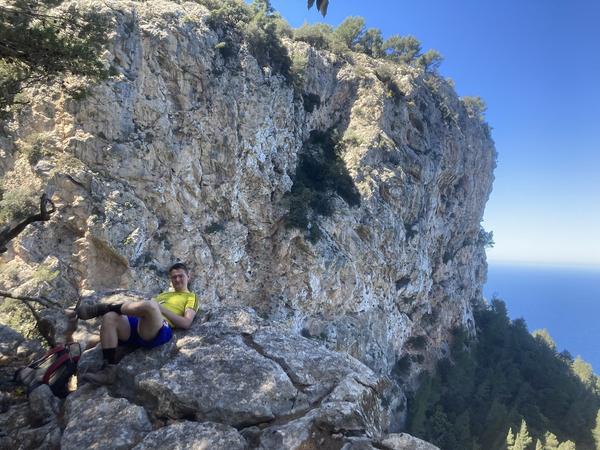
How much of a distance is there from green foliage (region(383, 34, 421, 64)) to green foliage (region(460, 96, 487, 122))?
11679 mm

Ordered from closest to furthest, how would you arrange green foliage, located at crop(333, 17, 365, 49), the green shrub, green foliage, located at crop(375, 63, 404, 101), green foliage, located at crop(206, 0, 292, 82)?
the green shrub → green foliage, located at crop(206, 0, 292, 82) → green foliage, located at crop(375, 63, 404, 101) → green foliage, located at crop(333, 17, 365, 49)

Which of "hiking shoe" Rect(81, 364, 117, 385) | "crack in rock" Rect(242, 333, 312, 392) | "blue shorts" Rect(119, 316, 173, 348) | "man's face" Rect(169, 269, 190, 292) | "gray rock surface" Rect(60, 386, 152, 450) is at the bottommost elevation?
"gray rock surface" Rect(60, 386, 152, 450)

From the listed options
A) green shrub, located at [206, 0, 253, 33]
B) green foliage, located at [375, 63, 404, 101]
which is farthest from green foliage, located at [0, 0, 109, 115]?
green foliage, located at [375, 63, 404, 101]

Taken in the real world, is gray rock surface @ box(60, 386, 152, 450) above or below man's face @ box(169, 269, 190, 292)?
below

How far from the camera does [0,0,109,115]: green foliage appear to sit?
6.16m

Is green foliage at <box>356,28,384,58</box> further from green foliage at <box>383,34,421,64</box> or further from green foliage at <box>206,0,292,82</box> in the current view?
green foliage at <box>206,0,292,82</box>

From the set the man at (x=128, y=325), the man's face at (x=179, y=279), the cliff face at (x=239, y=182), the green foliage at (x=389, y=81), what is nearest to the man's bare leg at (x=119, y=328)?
the man at (x=128, y=325)

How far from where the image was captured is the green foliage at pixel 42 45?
20.2ft

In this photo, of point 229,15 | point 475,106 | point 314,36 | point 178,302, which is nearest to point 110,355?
point 178,302

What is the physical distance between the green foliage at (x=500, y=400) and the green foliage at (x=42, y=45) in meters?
33.9

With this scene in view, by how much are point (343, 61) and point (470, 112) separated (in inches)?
1014

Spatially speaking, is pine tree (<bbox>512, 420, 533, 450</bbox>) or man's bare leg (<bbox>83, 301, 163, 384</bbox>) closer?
man's bare leg (<bbox>83, 301, 163, 384</bbox>)

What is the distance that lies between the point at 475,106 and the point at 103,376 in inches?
2330

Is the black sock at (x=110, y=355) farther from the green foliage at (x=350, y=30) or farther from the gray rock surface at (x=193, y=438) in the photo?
the green foliage at (x=350, y=30)
